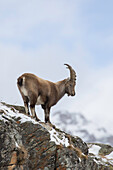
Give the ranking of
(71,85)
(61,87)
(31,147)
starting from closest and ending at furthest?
1. (31,147)
2. (61,87)
3. (71,85)

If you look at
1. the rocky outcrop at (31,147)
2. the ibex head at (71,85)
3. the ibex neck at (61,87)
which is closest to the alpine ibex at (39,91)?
the ibex neck at (61,87)

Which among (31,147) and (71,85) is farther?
(71,85)

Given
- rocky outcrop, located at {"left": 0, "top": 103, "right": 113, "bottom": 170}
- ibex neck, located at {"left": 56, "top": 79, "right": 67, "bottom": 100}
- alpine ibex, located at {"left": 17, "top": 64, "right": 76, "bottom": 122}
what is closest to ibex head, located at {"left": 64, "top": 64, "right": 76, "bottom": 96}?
alpine ibex, located at {"left": 17, "top": 64, "right": 76, "bottom": 122}

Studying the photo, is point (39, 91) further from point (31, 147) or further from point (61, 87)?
point (31, 147)

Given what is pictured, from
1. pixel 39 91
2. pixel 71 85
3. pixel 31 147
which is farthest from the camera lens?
pixel 71 85

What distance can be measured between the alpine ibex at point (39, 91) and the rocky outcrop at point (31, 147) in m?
1.84

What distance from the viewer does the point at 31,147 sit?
31.3 ft

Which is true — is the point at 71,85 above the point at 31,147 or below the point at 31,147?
above

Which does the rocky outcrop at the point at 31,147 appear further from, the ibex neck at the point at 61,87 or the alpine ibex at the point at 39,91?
the ibex neck at the point at 61,87

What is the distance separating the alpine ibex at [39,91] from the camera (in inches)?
469

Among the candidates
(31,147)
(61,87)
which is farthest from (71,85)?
(31,147)

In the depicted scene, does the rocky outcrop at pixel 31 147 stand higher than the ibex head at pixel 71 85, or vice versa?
the ibex head at pixel 71 85

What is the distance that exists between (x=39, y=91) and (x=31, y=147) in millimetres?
3538

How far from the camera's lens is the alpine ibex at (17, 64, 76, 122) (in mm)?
11914
